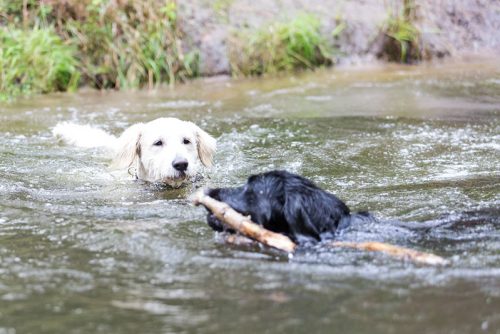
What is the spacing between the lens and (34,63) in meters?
11.8

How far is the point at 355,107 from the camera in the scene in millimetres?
9914

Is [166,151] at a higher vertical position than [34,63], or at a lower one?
lower

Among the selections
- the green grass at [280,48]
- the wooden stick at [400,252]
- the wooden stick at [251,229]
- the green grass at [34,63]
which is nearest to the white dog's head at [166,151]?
the wooden stick at [251,229]

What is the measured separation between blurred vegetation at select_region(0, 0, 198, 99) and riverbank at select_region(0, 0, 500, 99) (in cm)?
2

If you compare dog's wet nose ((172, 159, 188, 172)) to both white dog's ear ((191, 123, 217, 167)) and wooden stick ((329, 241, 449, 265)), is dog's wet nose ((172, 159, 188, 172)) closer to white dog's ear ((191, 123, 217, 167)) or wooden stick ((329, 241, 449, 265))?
white dog's ear ((191, 123, 217, 167))

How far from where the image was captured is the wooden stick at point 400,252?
3.80m

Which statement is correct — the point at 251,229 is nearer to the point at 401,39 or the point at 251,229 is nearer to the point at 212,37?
the point at 212,37

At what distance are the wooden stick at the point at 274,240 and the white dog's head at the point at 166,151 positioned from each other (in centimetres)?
176

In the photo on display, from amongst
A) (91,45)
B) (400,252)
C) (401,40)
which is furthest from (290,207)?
(401,40)

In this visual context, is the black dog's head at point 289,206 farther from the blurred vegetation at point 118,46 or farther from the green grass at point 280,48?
the green grass at point 280,48

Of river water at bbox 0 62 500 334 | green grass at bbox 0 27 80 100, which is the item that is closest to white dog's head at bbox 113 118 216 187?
river water at bbox 0 62 500 334

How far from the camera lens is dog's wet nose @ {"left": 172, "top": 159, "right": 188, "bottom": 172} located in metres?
6.02

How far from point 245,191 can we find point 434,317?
1.56 meters

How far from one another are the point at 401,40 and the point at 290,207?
1023cm
